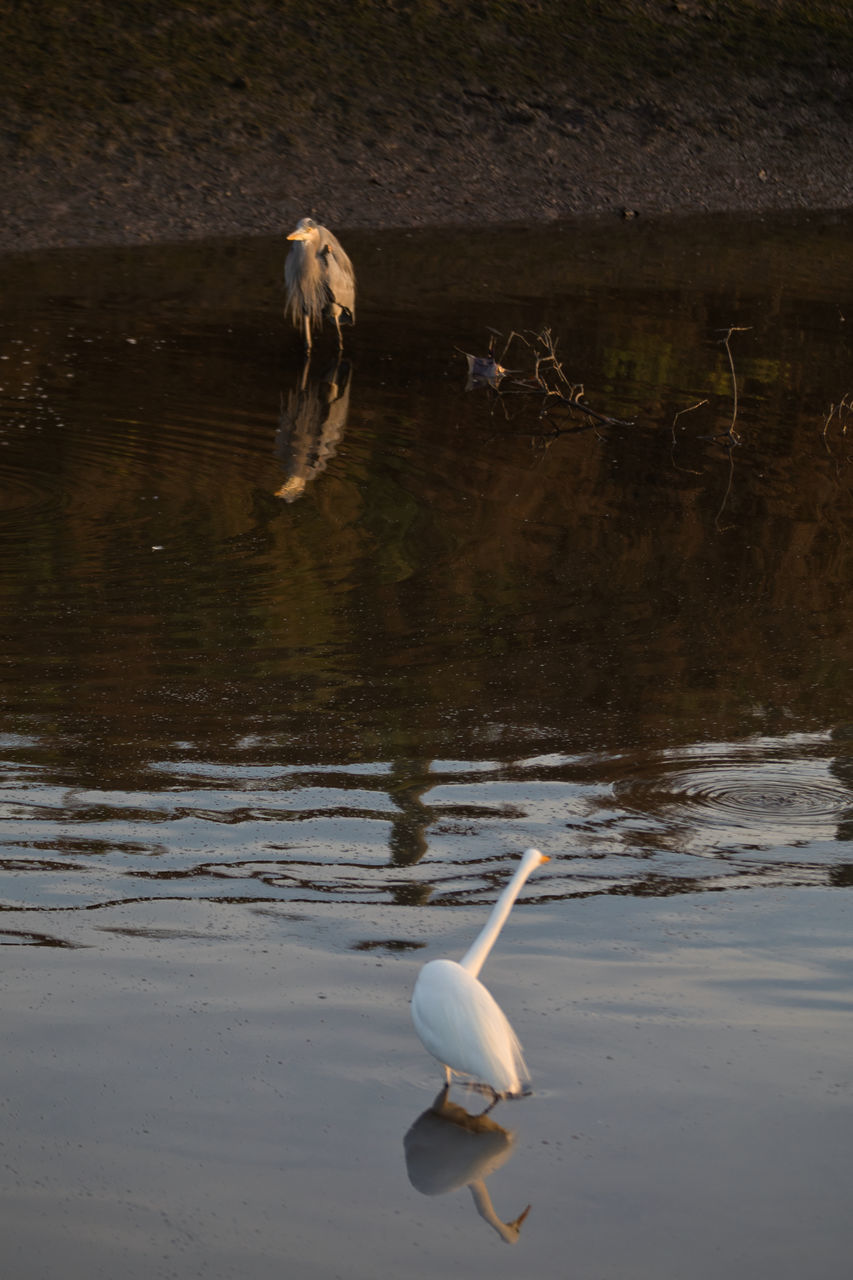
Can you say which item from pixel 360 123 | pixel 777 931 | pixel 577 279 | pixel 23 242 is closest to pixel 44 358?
pixel 23 242

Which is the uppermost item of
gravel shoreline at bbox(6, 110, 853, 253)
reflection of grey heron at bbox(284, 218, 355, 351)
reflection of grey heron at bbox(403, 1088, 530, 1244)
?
gravel shoreline at bbox(6, 110, 853, 253)

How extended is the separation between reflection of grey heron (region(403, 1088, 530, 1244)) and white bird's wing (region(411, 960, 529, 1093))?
18 centimetres

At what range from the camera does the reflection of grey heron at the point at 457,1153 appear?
134 inches

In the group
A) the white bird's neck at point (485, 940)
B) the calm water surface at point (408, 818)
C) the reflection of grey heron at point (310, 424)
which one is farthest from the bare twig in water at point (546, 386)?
the white bird's neck at point (485, 940)

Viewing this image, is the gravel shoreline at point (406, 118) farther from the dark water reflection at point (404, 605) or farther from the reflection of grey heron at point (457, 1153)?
the reflection of grey heron at point (457, 1153)

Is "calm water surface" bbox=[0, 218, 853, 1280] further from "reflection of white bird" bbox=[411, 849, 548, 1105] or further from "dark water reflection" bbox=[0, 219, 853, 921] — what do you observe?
"reflection of white bird" bbox=[411, 849, 548, 1105]

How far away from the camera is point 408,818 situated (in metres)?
5.23

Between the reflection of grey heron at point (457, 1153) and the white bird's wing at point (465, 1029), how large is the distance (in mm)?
181

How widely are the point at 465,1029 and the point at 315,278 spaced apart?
9955 millimetres

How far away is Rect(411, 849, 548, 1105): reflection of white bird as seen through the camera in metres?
3.42

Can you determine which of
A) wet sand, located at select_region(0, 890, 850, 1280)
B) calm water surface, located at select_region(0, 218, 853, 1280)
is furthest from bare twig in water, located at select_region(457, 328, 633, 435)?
wet sand, located at select_region(0, 890, 850, 1280)

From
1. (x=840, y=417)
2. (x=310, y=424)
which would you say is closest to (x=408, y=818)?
(x=310, y=424)

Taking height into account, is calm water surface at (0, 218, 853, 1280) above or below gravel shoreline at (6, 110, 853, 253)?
below

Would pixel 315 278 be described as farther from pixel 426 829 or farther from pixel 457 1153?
pixel 457 1153
